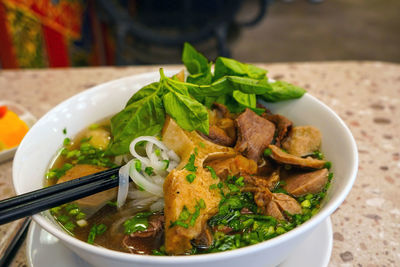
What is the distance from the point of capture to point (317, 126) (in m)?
1.40

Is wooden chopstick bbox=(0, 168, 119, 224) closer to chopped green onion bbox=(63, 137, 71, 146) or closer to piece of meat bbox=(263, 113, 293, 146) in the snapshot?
chopped green onion bbox=(63, 137, 71, 146)

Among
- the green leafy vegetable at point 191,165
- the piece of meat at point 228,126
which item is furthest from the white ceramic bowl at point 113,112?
the green leafy vegetable at point 191,165

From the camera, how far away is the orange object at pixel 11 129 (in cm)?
171

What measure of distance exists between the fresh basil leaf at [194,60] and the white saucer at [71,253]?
29.0 inches

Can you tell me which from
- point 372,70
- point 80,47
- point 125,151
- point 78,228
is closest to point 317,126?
point 125,151

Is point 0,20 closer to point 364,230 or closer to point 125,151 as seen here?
point 125,151

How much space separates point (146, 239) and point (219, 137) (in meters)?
0.44

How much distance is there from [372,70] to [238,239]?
5.82ft

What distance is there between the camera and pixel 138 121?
1276mm

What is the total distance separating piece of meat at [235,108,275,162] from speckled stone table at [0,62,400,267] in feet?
1.24

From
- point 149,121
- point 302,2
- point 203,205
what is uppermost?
point 149,121

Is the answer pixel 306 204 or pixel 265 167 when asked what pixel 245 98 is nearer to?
pixel 265 167

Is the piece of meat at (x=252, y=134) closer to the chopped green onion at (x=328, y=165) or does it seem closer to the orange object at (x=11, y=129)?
the chopped green onion at (x=328, y=165)

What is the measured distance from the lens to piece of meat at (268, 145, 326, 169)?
1277mm
